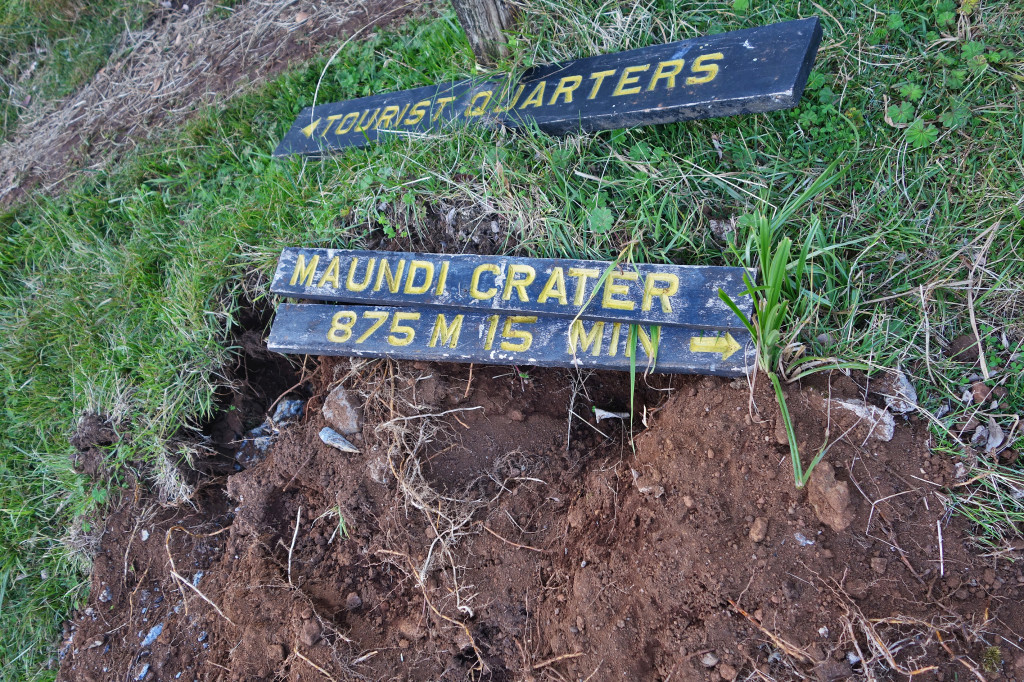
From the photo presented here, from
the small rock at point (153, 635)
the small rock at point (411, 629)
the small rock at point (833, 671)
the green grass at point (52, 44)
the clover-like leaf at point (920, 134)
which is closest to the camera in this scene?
the small rock at point (833, 671)

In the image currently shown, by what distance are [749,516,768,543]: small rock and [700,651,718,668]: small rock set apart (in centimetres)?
32

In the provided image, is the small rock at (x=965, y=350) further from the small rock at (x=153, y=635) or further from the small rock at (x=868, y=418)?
the small rock at (x=153, y=635)

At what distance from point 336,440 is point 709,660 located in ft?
4.63

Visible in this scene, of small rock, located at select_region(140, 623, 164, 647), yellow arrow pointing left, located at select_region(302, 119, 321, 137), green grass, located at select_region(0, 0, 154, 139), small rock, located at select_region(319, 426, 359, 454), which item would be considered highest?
green grass, located at select_region(0, 0, 154, 139)

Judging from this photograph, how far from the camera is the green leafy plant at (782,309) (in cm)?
178

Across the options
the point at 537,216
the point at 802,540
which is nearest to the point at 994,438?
the point at 802,540

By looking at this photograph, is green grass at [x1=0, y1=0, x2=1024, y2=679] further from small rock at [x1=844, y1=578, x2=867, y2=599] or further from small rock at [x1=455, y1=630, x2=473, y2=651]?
small rock at [x1=455, y1=630, x2=473, y2=651]

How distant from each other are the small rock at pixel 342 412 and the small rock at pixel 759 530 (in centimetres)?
136

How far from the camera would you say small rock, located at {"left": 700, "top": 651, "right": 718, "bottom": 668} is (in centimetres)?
164

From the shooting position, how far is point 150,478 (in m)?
2.59

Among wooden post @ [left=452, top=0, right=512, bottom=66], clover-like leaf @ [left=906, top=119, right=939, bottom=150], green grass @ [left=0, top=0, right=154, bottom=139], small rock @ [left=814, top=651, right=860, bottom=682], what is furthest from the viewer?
green grass @ [left=0, top=0, right=154, bottom=139]

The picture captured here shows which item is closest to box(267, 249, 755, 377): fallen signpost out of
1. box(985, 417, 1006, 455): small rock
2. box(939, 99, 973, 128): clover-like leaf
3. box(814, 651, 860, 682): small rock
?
box(985, 417, 1006, 455): small rock

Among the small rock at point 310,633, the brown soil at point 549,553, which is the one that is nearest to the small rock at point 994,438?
the brown soil at point 549,553

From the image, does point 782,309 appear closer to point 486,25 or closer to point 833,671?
point 833,671
